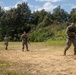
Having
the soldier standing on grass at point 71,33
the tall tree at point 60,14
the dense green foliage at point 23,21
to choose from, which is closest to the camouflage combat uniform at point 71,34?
the soldier standing on grass at point 71,33

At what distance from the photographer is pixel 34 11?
95.0m

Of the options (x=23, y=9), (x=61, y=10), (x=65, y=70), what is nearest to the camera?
(x=65, y=70)

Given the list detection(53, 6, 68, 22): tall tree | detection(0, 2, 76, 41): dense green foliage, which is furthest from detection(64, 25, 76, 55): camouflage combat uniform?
detection(53, 6, 68, 22): tall tree

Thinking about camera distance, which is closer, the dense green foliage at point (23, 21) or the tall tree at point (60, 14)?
the dense green foliage at point (23, 21)

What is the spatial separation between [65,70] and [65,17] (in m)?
88.4

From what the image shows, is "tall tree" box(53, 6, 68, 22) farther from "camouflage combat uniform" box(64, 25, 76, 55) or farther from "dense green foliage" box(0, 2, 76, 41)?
"camouflage combat uniform" box(64, 25, 76, 55)

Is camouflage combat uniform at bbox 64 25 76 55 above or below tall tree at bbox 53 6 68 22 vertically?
below

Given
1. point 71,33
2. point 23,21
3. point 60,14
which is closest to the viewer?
point 71,33

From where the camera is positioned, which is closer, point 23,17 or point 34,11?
point 23,17

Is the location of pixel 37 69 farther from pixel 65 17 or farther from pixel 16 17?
pixel 65 17

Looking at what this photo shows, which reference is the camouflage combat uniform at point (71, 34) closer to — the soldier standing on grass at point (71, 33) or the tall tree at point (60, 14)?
the soldier standing on grass at point (71, 33)

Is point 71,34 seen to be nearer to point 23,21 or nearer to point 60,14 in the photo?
point 23,21

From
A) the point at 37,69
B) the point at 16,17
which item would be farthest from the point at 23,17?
the point at 37,69

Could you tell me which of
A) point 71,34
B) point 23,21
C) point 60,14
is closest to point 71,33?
point 71,34
